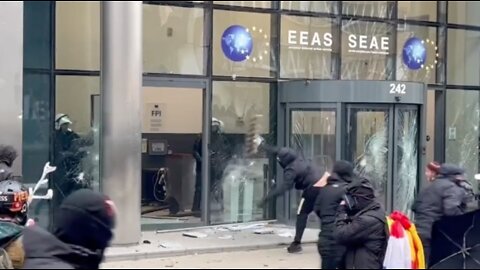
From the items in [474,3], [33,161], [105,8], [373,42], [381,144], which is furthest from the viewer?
[474,3]

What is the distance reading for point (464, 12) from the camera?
17.0 meters

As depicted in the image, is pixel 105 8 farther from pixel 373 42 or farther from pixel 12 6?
pixel 373 42

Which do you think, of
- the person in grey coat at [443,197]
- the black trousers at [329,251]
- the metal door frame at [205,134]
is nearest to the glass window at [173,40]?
the metal door frame at [205,134]

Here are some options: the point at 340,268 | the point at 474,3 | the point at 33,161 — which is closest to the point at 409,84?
the point at 474,3

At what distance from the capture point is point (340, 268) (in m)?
5.66

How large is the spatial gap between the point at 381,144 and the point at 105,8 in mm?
5274

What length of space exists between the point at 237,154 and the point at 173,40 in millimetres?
2225

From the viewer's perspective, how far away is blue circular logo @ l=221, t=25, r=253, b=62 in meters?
14.2

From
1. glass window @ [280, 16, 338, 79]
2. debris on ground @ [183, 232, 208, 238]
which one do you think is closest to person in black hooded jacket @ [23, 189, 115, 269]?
debris on ground @ [183, 232, 208, 238]

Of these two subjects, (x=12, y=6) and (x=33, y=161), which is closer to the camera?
(x=12, y=6)

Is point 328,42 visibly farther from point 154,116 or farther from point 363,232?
point 363,232

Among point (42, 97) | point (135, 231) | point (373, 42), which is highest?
point (373, 42)

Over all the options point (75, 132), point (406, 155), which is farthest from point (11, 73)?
point (406, 155)

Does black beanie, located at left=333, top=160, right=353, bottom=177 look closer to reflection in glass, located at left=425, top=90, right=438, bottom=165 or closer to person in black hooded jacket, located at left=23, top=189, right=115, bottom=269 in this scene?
person in black hooded jacket, located at left=23, top=189, right=115, bottom=269
